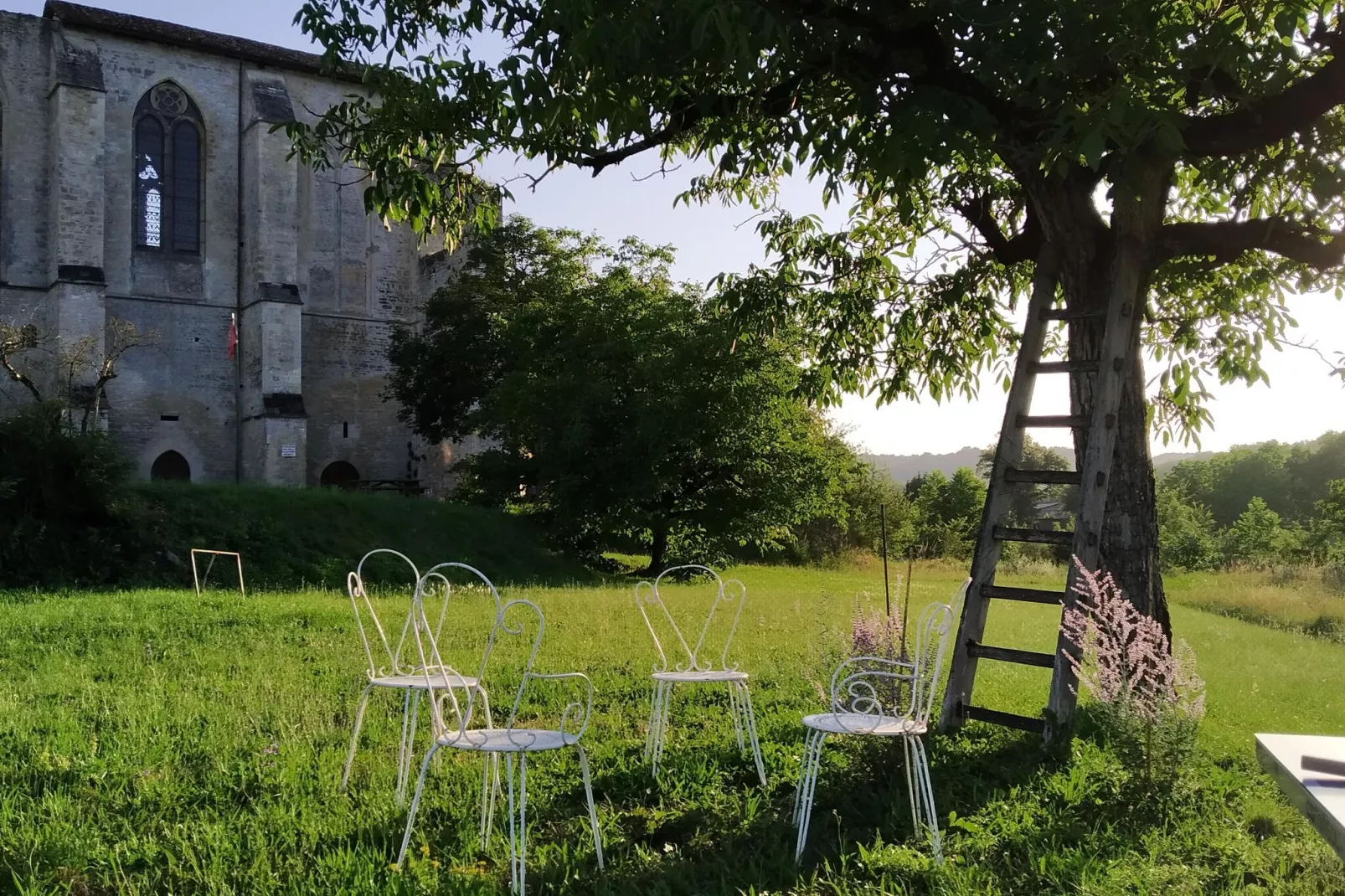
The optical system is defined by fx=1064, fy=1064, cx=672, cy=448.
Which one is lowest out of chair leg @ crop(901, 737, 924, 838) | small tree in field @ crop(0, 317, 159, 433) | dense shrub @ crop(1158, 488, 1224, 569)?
dense shrub @ crop(1158, 488, 1224, 569)

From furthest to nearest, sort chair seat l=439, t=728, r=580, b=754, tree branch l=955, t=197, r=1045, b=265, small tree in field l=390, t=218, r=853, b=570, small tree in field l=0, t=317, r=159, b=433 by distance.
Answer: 1. small tree in field l=0, t=317, r=159, b=433
2. small tree in field l=390, t=218, r=853, b=570
3. tree branch l=955, t=197, r=1045, b=265
4. chair seat l=439, t=728, r=580, b=754

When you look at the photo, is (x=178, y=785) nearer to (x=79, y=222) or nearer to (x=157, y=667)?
(x=157, y=667)

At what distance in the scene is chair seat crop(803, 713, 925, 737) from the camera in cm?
425

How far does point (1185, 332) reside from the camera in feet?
29.7

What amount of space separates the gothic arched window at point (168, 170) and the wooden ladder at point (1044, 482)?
96.9ft

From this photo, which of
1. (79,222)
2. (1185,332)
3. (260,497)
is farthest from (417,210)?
(79,222)

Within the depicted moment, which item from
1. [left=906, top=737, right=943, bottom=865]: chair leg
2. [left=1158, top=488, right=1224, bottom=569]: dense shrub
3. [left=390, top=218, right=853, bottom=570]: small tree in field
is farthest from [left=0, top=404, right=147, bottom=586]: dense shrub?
[left=1158, top=488, right=1224, bottom=569]: dense shrub

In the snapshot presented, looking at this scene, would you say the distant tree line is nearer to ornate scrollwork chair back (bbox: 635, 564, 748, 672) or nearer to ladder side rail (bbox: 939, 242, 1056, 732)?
ornate scrollwork chair back (bbox: 635, 564, 748, 672)

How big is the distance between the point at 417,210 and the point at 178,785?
3.95 metres

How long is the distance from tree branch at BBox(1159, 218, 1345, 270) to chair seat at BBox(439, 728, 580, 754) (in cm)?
471

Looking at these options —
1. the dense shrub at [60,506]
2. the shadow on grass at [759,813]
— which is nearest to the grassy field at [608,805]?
the shadow on grass at [759,813]

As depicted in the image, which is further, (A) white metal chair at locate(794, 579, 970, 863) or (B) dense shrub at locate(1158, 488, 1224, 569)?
(B) dense shrub at locate(1158, 488, 1224, 569)

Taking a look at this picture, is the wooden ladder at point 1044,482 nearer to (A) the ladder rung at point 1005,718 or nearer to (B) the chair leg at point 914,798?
(A) the ladder rung at point 1005,718

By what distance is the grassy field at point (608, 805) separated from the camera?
13.1 ft
